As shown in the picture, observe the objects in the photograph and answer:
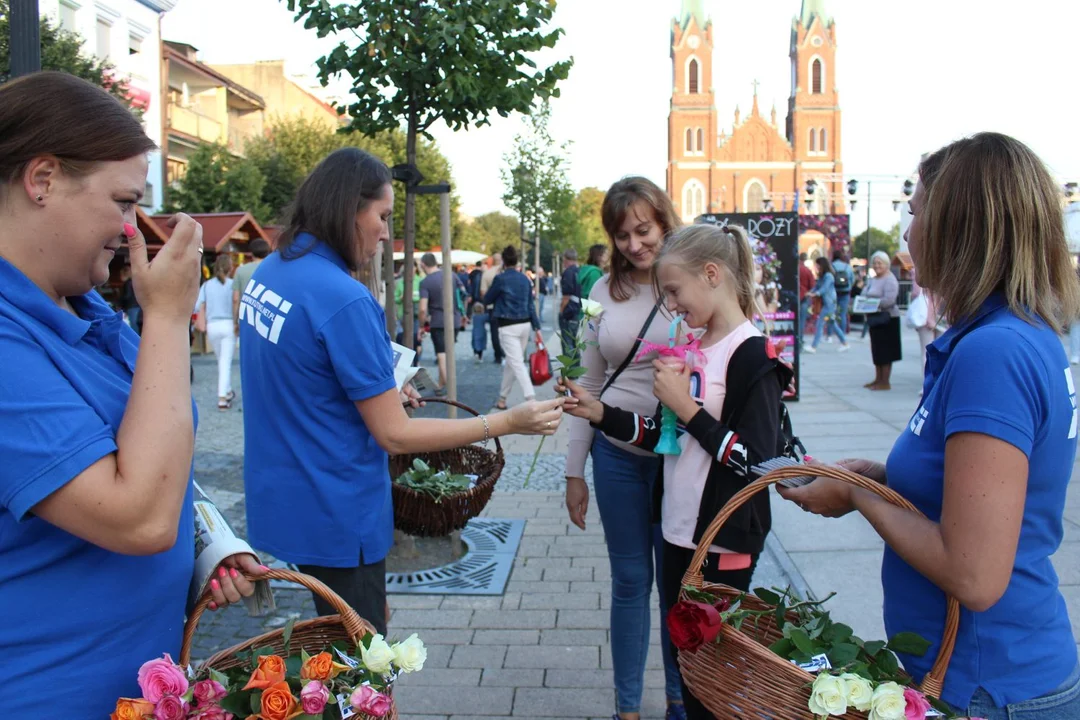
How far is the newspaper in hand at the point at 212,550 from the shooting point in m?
1.71

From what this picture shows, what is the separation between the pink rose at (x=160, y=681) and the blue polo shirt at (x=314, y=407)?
1063 millimetres

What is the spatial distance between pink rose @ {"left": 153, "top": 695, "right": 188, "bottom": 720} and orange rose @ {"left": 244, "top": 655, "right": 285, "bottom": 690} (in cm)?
10

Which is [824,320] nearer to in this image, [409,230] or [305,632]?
[409,230]

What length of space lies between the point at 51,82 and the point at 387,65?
415cm

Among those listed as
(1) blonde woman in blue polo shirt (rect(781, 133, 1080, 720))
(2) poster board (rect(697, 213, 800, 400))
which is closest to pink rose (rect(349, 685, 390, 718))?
(1) blonde woman in blue polo shirt (rect(781, 133, 1080, 720))

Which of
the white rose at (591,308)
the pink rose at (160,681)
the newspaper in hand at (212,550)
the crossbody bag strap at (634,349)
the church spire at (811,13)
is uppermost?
the church spire at (811,13)

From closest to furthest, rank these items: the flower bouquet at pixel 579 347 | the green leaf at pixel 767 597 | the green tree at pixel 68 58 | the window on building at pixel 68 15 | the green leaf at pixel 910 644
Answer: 1. the green leaf at pixel 910 644
2. the green leaf at pixel 767 597
3. the flower bouquet at pixel 579 347
4. the green tree at pixel 68 58
5. the window on building at pixel 68 15

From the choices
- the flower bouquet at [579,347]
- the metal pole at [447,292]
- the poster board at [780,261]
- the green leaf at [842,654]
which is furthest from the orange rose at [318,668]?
the poster board at [780,261]

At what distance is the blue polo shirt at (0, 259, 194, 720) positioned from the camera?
1.29 m

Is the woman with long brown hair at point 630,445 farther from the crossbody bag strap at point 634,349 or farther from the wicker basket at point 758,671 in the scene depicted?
the wicker basket at point 758,671

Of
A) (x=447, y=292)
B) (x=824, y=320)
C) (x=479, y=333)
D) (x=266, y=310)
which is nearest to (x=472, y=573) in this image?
(x=447, y=292)

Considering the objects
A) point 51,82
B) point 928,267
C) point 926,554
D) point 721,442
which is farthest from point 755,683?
point 51,82

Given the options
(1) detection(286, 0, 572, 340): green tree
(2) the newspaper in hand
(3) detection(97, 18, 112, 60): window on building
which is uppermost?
(3) detection(97, 18, 112, 60): window on building

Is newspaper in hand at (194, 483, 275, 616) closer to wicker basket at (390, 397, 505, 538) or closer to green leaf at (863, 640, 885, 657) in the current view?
green leaf at (863, 640, 885, 657)
